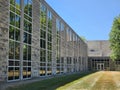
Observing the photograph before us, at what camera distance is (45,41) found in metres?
29.3

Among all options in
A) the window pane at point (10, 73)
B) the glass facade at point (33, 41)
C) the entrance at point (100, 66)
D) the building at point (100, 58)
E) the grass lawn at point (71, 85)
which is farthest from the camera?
the entrance at point (100, 66)

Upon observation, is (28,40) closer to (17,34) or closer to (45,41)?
(17,34)

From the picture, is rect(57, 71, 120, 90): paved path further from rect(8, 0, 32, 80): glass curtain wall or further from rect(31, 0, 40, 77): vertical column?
rect(31, 0, 40, 77): vertical column

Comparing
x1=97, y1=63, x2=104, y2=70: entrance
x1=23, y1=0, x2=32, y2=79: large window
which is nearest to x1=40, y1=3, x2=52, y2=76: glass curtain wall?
x1=23, y1=0, x2=32, y2=79: large window

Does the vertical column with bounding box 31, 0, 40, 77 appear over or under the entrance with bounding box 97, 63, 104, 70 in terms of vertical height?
over

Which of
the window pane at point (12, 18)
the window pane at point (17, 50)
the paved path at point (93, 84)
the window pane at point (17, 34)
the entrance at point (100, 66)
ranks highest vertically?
the window pane at point (12, 18)

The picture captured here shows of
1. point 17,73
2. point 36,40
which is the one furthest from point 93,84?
point 36,40

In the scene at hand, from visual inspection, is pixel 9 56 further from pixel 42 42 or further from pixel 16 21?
pixel 42 42

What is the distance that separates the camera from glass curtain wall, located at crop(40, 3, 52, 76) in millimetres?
28312

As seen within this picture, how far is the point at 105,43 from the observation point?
270 ft

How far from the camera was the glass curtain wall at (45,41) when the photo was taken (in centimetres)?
2831

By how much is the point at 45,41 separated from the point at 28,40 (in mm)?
5616

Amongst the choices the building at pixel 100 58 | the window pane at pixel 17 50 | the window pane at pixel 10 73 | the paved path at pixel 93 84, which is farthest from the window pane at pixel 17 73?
the building at pixel 100 58

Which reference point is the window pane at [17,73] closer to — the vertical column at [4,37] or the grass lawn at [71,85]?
the grass lawn at [71,85]
